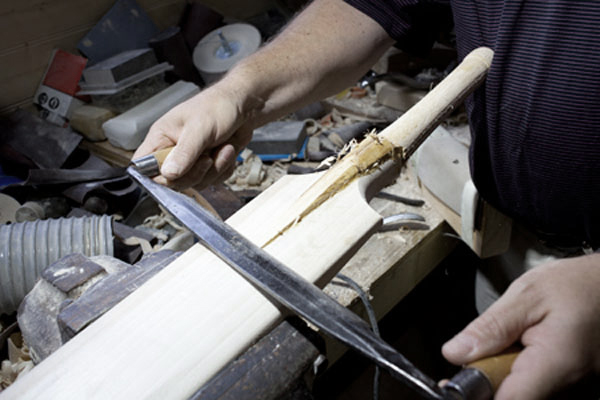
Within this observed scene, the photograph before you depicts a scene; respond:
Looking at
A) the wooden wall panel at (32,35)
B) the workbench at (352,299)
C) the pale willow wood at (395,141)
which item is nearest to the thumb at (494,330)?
the workbench at (352,299)

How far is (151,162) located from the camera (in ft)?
2.61

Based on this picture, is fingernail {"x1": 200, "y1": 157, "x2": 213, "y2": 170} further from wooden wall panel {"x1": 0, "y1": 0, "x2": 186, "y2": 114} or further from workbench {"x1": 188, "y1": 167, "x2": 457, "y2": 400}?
wooden wall panel {"x1": 0, "y1": 0, "x2": 186, "y2": 114}

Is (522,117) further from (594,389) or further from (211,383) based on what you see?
(211,383)

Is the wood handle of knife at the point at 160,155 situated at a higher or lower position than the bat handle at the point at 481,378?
higher

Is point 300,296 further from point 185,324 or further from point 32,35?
point 32,35

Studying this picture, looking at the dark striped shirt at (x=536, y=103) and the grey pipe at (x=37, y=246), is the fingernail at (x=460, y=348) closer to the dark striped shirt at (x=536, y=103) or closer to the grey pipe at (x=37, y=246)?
the dark striped shirt at (x=536, y=103)

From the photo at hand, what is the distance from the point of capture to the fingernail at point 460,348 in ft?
1.65

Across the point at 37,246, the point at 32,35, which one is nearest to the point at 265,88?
the point at 37,246

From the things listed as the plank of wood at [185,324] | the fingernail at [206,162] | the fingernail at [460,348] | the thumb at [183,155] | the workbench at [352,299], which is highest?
the thumb at [183,155]

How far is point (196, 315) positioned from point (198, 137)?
1.31 ft

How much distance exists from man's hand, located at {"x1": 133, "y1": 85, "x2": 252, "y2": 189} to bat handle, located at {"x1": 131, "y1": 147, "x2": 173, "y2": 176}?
2 centimetres

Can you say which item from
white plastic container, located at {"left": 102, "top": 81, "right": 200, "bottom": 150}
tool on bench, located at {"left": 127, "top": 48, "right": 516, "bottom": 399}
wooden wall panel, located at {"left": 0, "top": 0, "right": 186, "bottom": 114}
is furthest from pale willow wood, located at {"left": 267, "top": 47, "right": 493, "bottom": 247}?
wooden wall panel, located at {"left": 0, "top": 0, "right": 186, "bottom": 114}

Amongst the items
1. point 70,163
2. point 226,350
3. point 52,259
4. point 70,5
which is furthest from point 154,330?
point 70,5

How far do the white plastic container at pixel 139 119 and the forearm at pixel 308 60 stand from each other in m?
1.05
